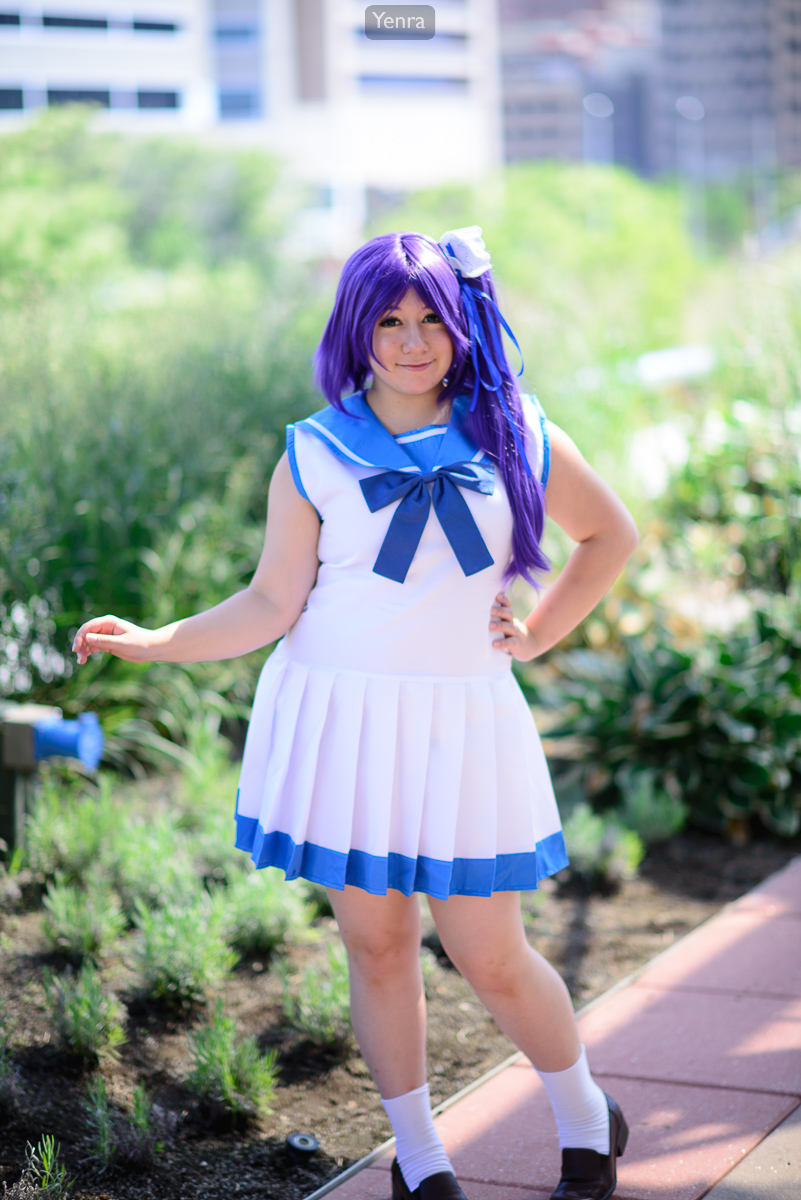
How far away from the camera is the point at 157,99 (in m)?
87.3

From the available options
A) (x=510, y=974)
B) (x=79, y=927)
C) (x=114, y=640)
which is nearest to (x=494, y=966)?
(x=510, y=974)

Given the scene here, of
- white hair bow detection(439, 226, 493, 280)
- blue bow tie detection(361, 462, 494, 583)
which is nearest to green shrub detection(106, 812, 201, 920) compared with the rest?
blue bow tie detection(361, 462, 494, 583)

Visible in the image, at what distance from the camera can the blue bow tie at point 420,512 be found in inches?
68.0

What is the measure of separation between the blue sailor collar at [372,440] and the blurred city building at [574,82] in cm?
15806

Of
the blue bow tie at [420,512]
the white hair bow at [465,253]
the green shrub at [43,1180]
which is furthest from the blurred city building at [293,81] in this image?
the green shrub at [43,1180]

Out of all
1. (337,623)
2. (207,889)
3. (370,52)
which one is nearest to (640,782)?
(207,889)

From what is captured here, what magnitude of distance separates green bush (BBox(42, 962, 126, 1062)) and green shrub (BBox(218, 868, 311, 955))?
1.47 feet

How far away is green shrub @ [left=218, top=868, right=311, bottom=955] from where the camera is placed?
2820 mm

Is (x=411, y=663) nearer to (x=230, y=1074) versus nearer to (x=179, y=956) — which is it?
(x=230, y=1074)

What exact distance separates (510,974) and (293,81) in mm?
104518

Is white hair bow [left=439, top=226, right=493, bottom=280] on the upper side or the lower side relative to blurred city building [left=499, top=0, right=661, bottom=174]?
lower

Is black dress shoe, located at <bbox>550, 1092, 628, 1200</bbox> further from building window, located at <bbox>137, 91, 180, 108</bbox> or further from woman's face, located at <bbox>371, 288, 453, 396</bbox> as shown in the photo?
building window, located at <bbox>137, 91, 180, 108</bbox>

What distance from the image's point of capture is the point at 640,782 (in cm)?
374

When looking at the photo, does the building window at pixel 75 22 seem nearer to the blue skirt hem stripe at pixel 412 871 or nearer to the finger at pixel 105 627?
the finger at pixel 105 627
